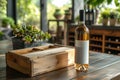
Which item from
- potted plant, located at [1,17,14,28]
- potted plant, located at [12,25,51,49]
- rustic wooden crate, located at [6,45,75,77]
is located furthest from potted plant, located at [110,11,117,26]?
potted plant, located at [1,17,14,28]

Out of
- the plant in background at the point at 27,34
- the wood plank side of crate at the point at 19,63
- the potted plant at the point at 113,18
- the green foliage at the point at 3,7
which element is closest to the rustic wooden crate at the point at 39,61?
the wood plank side of crate at the point at 19,63

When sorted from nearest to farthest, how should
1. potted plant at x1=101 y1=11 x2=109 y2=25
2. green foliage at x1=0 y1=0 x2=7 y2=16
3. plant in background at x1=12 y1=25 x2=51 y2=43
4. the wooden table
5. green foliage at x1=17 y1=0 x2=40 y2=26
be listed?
the wooden table < plant in background at x1=12 y1=25 x2=51 y2=43 < potted plant at x1=101 y1=11 x2=109 y2=25 < green foliage at x1=0 y1=0 x2=7 y2=16 < green foliage at x1=17 y1=0 x2=40 y2=26

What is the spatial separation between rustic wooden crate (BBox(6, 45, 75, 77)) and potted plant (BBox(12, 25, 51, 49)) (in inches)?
9.6

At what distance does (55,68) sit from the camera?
1145mm

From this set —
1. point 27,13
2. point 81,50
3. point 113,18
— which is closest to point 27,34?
point 81,50

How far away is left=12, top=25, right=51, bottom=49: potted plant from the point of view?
148 cm

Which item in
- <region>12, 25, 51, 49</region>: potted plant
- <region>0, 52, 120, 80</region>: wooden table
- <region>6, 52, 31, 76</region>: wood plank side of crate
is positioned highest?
<region>12, 25, 51, 49</region>: potted plant

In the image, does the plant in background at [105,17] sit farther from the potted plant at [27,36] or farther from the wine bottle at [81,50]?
the wine bottle at [81,50]

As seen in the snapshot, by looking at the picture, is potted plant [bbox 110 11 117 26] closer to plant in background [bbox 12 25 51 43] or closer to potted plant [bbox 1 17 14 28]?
plant in background [bbox 12 25 51 43]

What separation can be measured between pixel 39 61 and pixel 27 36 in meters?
0.45

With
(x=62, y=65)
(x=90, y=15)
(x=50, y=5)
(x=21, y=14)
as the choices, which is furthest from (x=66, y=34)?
(x=62, y=65)

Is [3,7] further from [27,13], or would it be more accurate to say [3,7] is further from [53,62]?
[53,62]

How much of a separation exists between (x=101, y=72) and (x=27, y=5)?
17.5 ft

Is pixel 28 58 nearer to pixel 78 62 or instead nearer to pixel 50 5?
pixel 78 62
